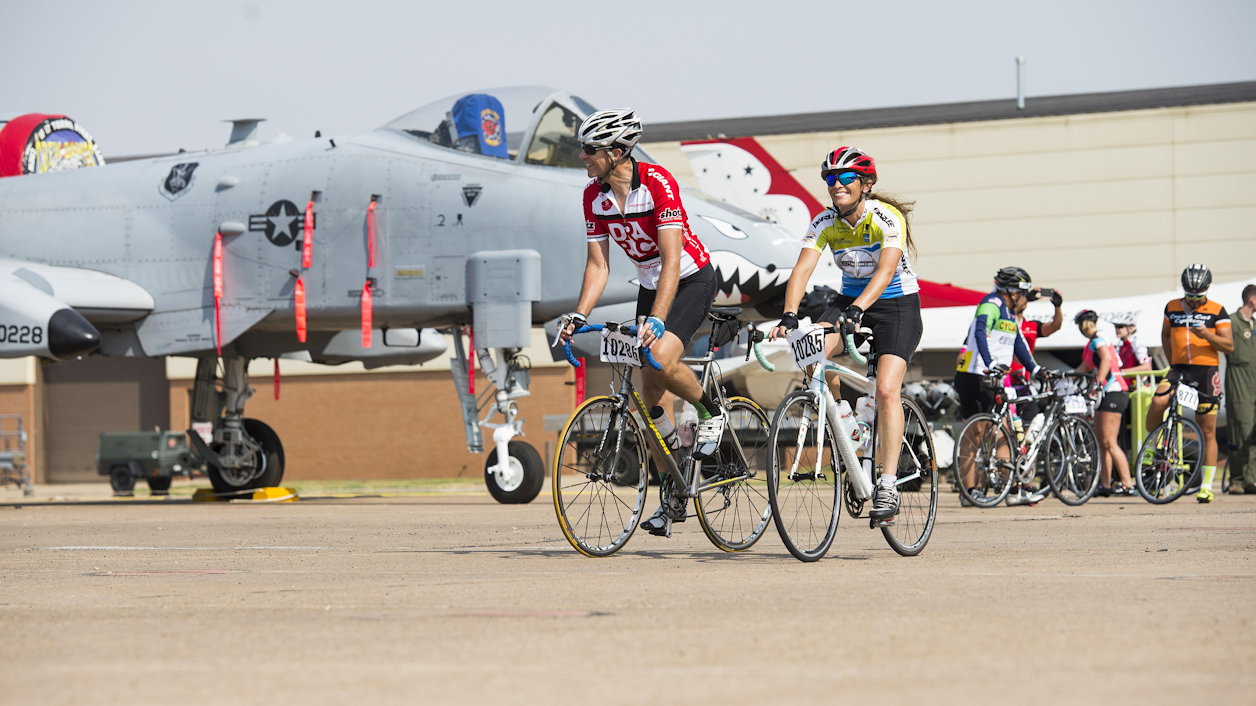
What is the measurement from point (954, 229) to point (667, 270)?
26.4 m

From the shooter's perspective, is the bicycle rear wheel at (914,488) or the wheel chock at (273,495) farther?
the wheel chock at (273,495)

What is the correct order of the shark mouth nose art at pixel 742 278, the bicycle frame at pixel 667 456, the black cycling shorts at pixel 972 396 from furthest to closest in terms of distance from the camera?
the shark mouth nose art at pixel 742 278 → the black cycling shorts at pixel 972 396 → the bicycle frame at pixel 667 456

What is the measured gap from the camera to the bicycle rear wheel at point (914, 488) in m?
6.84

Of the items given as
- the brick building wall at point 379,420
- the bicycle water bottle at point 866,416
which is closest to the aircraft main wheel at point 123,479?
the brick building wall at point 379,420

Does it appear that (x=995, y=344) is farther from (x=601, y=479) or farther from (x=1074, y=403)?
(x=601, y=479)

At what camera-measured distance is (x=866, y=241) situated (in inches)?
273

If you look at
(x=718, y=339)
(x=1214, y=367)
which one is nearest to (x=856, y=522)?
(x=718, y=339)

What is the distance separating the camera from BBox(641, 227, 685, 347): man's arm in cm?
648

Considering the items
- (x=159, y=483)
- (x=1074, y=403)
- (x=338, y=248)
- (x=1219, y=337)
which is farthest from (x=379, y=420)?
(x=1219, y=337)

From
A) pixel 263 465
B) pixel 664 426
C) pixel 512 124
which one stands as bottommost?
pixel 263 465

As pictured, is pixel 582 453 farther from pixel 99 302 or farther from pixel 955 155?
pixel 955 155

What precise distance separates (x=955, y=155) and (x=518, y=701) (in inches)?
1188

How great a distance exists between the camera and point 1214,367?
42.9 feet

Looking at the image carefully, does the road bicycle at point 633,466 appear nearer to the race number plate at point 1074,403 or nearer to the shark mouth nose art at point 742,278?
the shark mouth nose art at point 742,278
